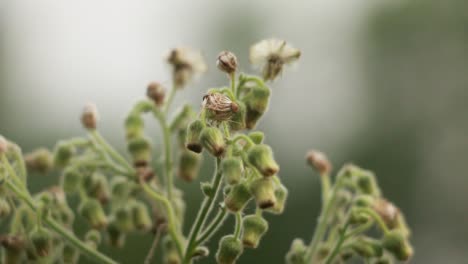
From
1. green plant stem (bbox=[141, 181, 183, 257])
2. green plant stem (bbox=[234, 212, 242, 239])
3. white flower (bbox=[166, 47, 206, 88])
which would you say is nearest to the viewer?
green plant stem (bbox=[234, 212, 242, 239])

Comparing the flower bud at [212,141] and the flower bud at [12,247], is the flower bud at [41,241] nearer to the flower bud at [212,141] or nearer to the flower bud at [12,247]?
the flower bud at [12,247]

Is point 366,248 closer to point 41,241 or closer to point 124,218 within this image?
point 124,218

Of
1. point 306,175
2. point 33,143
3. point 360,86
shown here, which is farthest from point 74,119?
point 360,86

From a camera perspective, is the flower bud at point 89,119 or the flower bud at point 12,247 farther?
the flower bud at point 89,119

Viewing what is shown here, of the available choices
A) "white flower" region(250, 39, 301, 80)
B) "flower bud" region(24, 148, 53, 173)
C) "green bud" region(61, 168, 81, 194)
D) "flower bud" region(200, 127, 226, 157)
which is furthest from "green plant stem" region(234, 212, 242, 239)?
"flower bud" region(24, 148, 53, 173)

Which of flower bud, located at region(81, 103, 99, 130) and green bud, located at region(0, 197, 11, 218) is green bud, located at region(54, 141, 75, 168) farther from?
green bud, located at region(0, 197, 11, 218)

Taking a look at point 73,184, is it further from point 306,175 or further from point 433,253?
point 433,253

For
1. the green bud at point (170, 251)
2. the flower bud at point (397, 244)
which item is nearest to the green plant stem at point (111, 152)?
the green bud at point (170, 251)
